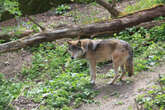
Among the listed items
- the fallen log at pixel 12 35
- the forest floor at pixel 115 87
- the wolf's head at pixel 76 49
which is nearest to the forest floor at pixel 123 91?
the forest floor at pixel 115 87

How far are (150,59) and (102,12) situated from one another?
23.1 ft

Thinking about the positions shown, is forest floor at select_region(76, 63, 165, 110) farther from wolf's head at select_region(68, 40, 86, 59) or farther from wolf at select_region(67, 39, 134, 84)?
wolf's head at select_region(68, 40, 86, 59)

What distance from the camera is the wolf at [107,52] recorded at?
7.39m

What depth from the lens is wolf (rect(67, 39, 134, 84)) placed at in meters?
7.39

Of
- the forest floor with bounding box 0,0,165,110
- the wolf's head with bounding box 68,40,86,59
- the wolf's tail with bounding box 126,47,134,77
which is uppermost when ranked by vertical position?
the wolf's head with bounding box 68,40,86,59

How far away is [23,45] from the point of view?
10859 millimetres

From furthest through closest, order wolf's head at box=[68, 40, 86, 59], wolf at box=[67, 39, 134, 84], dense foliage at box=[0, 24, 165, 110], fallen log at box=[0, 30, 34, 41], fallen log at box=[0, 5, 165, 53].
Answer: fallen log at box=[0, 30, 34, 41], fallen log at box=[0, 5, 165, 53], wolf's head at box=[68, 40, 86, 59], wolf at box=[67, 39, 134, 84], dense foliage at box=[0, 24, 165, 110]

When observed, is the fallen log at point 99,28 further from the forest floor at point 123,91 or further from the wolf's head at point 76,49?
the forest floor at point 123,91

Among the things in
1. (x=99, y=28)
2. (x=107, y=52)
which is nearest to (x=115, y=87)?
(x=107, y=52)

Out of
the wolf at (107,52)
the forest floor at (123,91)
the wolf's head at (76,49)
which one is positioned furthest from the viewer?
the wolf's head at (76,49)

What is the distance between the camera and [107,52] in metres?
7.78

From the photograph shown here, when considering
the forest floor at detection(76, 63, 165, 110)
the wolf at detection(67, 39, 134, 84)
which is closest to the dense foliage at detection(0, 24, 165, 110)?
the forest floor at detection(76, 63, 165, 110)

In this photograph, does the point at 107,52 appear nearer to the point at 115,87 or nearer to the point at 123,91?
the point at 115,87

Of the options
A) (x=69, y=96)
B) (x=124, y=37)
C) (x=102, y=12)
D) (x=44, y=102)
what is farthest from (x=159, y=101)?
(x=102, y=12)
